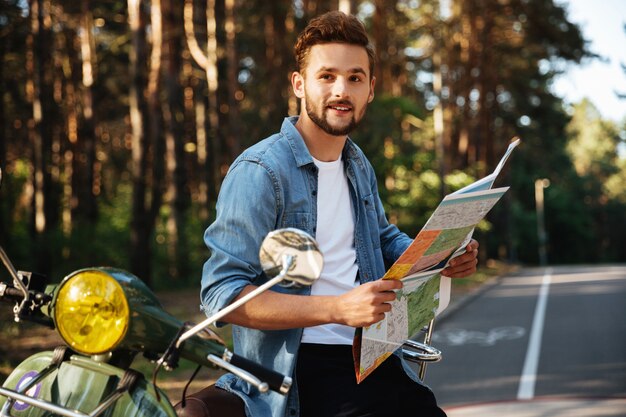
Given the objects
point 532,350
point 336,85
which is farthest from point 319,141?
point 532,350

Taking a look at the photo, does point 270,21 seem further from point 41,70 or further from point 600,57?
point 41,70

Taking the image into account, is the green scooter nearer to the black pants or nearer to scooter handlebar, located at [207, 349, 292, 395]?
scooter handlebar, located at [207, 349, 292, 395]

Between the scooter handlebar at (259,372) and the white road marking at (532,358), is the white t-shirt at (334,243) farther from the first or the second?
the white road marking at (532,358)

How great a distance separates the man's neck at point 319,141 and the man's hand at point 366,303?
0.67m

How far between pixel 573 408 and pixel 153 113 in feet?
47.4

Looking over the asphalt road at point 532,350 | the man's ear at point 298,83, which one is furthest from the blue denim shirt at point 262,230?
the asphalt road at point 532,350

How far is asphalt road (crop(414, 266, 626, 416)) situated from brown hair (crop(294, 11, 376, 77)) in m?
4.82

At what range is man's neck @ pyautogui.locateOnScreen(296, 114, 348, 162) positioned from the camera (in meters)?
2.64

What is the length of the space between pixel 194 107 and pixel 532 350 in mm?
27026

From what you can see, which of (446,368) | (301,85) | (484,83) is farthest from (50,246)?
(484,83)

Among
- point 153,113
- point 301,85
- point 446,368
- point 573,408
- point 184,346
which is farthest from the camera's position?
point 153,113

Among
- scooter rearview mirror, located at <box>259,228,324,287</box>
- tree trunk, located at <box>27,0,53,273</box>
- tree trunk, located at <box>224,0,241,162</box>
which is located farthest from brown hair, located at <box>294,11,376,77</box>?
tree trunk, located at <box>224,0,241,162</box>

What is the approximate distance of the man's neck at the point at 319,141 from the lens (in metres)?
2.64

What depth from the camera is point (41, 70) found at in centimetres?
1791
